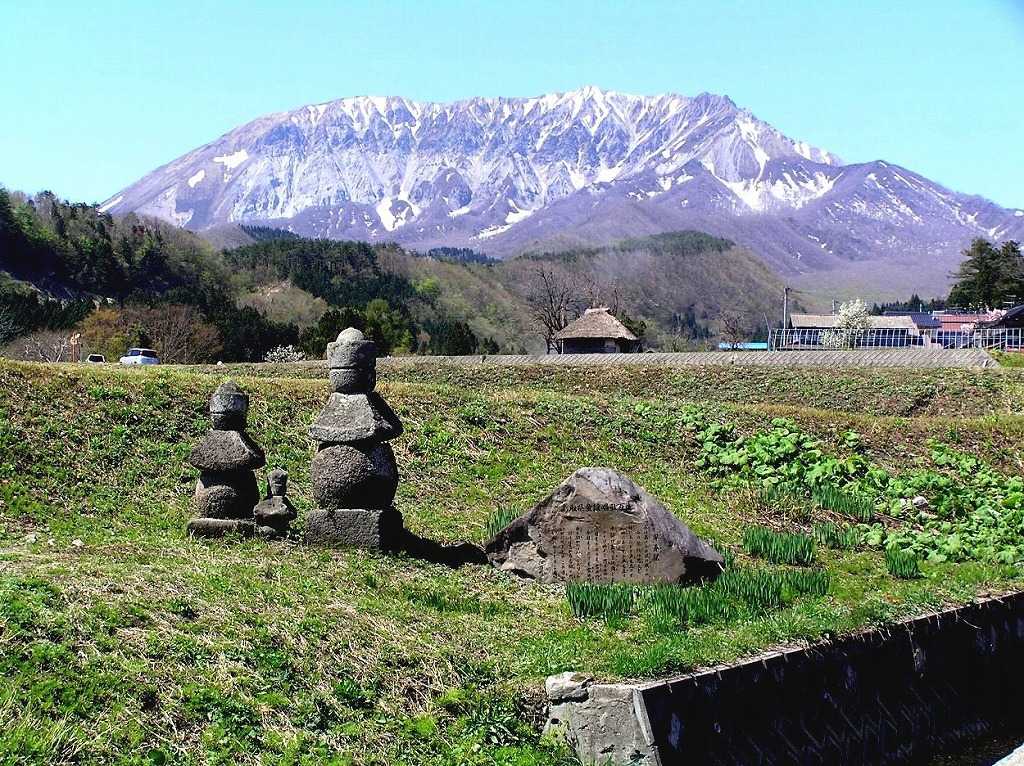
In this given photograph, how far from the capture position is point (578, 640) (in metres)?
9.16

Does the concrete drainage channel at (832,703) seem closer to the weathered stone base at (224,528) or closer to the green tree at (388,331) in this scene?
the weathered stone base at (224,528)

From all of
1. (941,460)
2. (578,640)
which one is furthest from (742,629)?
(941,460)

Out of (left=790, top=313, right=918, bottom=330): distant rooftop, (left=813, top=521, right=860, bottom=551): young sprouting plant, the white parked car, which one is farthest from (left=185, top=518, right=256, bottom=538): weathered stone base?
(left=790, top=313, right=918, bottom=330): distant rooftop

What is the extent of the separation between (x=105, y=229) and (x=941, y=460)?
383ft

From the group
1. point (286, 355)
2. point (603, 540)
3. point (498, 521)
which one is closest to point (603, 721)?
point (603, 540)

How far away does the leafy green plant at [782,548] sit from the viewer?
12.9 meters

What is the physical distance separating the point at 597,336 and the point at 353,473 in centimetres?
6527

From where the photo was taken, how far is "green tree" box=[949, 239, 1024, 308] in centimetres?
9219

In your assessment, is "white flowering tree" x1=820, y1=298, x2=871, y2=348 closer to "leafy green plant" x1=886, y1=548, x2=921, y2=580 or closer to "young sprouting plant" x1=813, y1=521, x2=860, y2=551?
"young sprouting plant" x1=813, y1=521, x2=860, y2=551

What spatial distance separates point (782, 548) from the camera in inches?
510

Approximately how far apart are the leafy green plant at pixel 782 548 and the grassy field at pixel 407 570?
5 cm

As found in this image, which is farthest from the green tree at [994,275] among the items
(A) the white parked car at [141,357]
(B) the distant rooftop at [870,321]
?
(A) the white parked car at [141,357]

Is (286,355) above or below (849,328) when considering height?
below

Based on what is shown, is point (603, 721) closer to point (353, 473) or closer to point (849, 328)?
point (353, 473)
